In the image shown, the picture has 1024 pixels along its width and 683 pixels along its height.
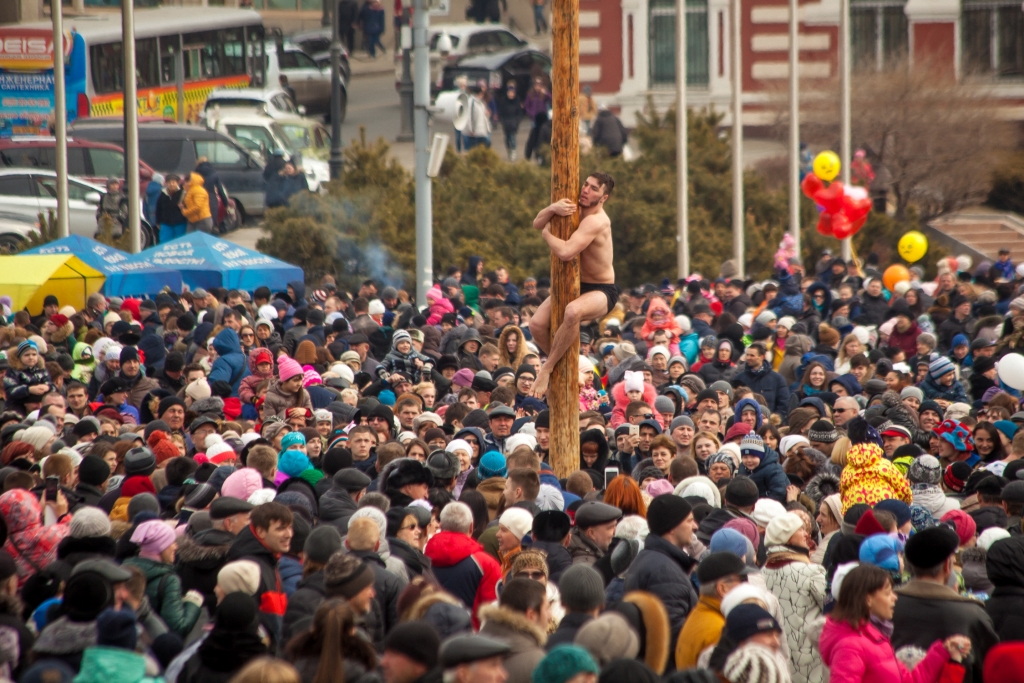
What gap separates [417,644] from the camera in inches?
205

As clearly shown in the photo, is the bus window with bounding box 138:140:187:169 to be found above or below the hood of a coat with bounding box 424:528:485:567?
above

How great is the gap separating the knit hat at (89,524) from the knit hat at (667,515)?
2.79m

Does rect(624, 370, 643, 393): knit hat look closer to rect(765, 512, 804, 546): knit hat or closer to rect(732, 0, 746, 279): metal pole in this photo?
rect(765, 512, 804, 546): knit hat

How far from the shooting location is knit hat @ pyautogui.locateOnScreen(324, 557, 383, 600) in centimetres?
604

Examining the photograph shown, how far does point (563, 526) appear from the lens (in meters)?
7.37

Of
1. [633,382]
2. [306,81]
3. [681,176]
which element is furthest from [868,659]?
[306,81]

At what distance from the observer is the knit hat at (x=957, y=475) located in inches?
369

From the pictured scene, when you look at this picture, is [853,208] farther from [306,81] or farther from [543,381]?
[306,81]

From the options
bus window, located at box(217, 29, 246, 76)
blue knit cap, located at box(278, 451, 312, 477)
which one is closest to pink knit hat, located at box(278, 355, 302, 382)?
blue knit cap, located at box(278, 451, 312, 477)

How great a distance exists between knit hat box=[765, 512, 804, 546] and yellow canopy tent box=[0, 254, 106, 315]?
43.7 feet

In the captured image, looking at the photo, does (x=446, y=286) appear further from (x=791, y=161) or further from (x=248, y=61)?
(x=248, y=61)

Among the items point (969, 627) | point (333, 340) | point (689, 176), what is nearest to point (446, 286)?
point (333, 340)

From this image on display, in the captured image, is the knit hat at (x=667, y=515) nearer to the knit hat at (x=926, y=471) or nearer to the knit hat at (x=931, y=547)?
the knit hat at (x=931, y=547)

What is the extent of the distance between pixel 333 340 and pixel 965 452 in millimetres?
7816
